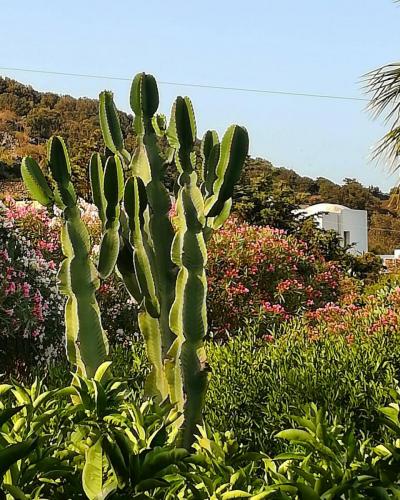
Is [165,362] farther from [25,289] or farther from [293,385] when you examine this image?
[25,289]

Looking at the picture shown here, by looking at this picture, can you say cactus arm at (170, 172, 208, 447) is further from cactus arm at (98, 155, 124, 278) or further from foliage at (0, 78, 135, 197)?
foliage at (0, 78, 135, 197)

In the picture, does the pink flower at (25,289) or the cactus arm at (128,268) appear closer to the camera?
the cactus arm at (128,268)

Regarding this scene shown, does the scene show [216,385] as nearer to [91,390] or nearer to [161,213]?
[161,213]

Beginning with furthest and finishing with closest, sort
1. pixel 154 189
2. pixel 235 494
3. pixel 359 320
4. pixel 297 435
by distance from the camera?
pixel 359 320 < pixel 154 189 < pixel 297 435 < pixel 235 494

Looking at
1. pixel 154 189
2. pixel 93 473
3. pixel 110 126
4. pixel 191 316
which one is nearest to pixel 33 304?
pixel 110 126

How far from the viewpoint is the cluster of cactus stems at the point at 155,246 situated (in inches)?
142

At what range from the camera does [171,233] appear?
4133 mm

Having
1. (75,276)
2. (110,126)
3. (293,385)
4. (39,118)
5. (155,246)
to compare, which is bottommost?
(293,385)

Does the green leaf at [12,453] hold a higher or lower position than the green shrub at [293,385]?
higher

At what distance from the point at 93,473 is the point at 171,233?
2436 mm

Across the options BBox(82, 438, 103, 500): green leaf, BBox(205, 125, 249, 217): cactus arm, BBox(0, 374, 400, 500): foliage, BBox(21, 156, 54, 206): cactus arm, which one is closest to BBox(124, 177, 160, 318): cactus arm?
BBox(205, 125, 249, 217): cactus arm

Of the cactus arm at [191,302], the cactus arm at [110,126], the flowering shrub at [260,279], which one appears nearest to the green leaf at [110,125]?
the cactus arm at [110,126]

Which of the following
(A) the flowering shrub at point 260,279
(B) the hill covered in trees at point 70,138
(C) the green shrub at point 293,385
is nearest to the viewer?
(C) the green shrub at point 293,385

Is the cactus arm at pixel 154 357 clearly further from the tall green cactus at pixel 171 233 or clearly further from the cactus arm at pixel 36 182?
the cactus arm at pixel 36 182
